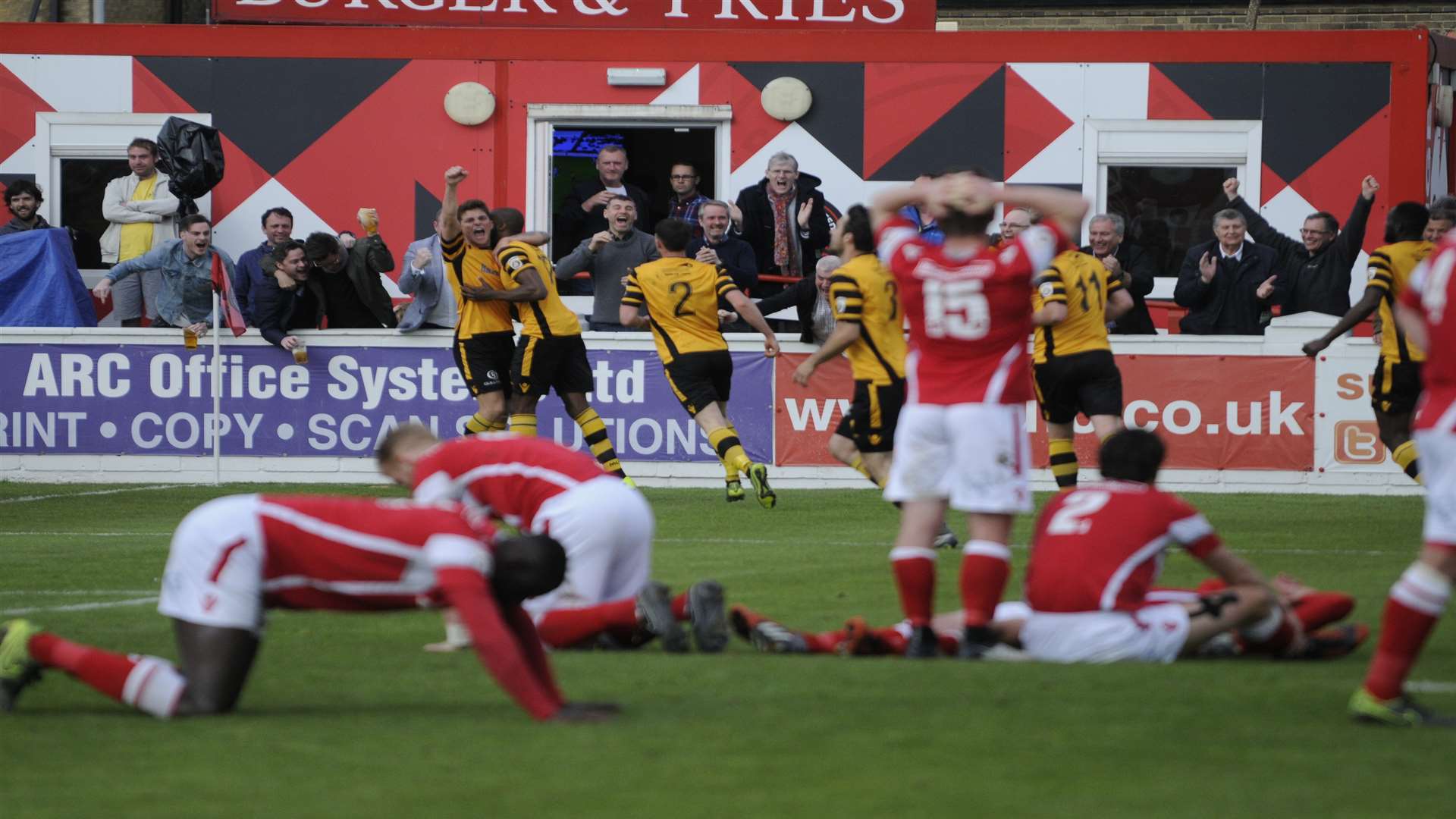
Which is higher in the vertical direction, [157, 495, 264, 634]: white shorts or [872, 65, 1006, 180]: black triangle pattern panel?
[872, 65, 1006, 180]: black triangle pattern panel

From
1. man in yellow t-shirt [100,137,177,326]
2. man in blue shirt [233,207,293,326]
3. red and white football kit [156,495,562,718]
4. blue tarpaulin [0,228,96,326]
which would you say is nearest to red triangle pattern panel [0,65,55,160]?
man in yellow t-shirt [100,137,177,326]

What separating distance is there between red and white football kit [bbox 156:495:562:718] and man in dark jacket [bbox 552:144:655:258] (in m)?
11.6

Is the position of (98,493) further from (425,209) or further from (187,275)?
(425,209)

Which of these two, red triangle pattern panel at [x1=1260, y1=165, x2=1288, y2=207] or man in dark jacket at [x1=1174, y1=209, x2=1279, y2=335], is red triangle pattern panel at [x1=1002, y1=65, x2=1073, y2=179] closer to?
red triangle pattern panel at [x1=1260, y1=165, x2=1288, y2=207]

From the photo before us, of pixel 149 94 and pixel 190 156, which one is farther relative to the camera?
pixel 149 94

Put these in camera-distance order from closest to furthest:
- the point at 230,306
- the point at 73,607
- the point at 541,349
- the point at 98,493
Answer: the point at 73,607, the point at 541,349, the point at 98,493, the point at 230,306

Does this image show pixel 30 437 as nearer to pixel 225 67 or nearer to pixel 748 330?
pixel 225 67

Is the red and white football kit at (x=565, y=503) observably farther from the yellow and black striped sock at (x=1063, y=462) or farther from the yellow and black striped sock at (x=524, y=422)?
the yellow and black striped sock at (x=524, y=422)

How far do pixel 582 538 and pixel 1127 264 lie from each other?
10284 millimetres

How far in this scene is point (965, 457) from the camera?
7.24m

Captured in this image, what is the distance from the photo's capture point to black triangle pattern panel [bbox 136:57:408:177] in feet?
61.3

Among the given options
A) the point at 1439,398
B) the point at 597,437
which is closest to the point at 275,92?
the point at 597,437

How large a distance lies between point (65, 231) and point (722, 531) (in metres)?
8.07

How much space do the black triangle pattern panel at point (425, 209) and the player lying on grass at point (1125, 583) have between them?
40.4ft
